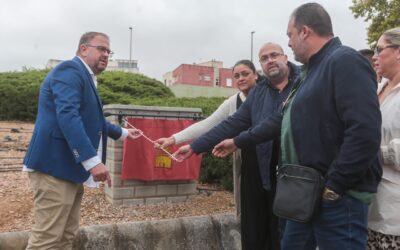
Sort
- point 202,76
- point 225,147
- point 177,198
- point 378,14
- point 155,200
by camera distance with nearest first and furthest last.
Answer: point 225,147 < point 155,200 < point 177,198 < point 378,14 < point 202,76

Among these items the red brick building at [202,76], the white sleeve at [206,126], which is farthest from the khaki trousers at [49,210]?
the red brick building at [202,76]

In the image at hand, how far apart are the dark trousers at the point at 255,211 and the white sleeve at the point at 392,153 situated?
124 centimetres

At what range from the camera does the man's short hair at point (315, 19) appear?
7.55ft

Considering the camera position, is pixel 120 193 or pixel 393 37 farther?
pixel 120 193

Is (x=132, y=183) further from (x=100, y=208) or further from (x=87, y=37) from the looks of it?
(x=87, y=37)

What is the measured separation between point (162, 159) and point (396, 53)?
3.08 m

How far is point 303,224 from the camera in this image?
2334 mm

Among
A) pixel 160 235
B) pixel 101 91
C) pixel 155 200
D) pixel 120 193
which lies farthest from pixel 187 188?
pixel 101 91

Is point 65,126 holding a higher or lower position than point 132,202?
higher

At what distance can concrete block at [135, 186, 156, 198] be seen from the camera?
200 inches

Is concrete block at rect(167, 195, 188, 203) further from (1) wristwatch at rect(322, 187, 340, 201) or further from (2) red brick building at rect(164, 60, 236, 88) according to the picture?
(2) red brick building at rect(164, 60, 236, 88)

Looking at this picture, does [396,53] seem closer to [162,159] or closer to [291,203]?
[291,203]

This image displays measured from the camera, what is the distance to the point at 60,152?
118 inches

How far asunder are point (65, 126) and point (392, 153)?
2052 mm
